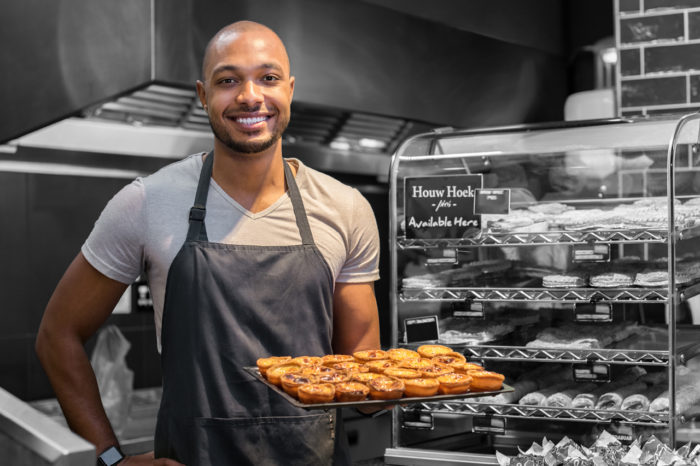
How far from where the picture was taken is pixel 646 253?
3.42 m

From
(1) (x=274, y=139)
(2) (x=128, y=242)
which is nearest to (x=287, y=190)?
(1) (x=274, y=139)

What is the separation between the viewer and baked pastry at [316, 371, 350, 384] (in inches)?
67.2

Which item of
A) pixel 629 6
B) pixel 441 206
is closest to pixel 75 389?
pixel 441 206

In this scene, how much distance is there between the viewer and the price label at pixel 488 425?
2826 mm

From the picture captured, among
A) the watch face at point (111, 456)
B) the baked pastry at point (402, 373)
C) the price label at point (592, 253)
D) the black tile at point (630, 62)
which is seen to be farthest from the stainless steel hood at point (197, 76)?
the baked pastry at point (402, 373)

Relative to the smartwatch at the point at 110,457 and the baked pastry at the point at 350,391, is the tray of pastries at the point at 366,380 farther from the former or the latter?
the smartwatch at the point at 110,457

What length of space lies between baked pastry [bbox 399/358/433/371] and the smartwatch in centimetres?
64

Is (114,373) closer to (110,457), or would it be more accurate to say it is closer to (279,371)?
(110,457)

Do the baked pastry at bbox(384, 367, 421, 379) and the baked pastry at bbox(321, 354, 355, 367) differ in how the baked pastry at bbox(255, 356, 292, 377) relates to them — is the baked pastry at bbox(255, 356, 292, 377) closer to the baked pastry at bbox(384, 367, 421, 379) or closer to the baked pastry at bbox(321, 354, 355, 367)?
the baked pastry at bbox(321, 354, 355, 367)

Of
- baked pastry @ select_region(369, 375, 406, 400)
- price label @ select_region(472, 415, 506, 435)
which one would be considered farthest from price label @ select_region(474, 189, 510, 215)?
baked pastry @ select_region(369, 375, 406, 400)

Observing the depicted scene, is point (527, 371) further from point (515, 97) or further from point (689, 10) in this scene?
point (515, 97)

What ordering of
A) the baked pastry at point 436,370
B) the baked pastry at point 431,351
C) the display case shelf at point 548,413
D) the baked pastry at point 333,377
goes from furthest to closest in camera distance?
the display case shelf at point 548,413 < the baked pastry at point 431,351 < the baked pastry at point 436,370 < the baked pastry at point 333,377

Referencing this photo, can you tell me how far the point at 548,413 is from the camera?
2730 mm

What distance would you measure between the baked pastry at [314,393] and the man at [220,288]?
0.93 ft
